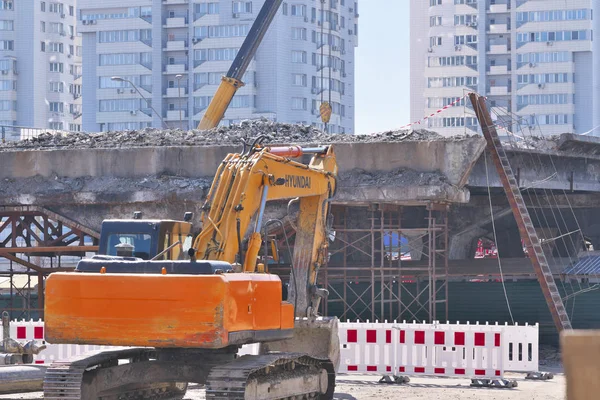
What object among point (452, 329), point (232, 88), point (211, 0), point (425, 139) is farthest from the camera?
point (211, 0)

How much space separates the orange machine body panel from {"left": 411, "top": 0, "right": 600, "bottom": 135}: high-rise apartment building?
12288 centimetres

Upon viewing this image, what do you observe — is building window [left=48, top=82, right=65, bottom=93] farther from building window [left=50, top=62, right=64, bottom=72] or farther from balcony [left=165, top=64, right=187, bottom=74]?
balcony [left=165, top=64, right=187, bottom=74]

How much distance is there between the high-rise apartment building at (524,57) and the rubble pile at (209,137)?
104145 millimetres

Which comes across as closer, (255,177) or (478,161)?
(255,177)

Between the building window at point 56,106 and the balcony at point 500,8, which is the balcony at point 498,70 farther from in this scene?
the building window at point 56,106

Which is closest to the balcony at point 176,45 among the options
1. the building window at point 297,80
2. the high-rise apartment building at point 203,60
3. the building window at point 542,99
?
the high-rise apartment building at point 203,60

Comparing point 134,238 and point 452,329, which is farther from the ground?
point 134,238

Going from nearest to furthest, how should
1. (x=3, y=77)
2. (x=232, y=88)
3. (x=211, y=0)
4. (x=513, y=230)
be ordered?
1. (x=232, y=88)
2. (x=513, y=230)
3. (x=211, y=0)
4. (x=3, y=77)

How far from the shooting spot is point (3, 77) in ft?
472

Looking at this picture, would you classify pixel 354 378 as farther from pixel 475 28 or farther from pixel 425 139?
pixel 475 28

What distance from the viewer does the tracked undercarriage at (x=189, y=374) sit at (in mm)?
12727

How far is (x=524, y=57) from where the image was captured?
451 ft

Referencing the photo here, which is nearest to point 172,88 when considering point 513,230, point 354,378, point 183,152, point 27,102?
point 27,102

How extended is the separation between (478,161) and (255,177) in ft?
50.6
